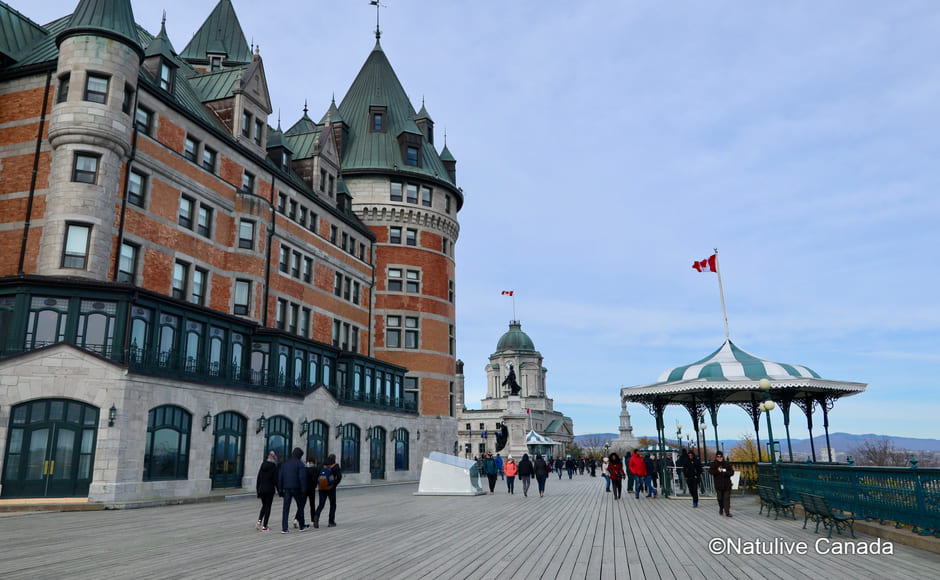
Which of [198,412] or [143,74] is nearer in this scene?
[198,412]

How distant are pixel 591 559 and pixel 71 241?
23039 mm

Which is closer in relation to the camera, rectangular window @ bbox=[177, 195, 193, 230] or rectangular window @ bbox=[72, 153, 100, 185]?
rectangular window @ bbox=[72, 153, 100, 185]

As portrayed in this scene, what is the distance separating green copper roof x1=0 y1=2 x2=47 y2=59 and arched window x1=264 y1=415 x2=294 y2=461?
19.6 meters

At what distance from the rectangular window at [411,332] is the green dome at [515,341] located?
10929cm

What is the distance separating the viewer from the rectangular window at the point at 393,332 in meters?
48.8

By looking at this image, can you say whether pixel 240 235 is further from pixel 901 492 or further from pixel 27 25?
pixel 901 492

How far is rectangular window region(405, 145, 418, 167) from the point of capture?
170ft

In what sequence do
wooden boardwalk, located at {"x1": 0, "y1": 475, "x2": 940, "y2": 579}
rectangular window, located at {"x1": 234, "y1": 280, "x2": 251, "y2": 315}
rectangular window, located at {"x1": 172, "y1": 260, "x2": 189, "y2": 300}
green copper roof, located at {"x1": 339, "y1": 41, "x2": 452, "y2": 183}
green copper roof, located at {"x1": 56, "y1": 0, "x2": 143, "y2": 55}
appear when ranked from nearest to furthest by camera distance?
wooden boardwalk, located at {"x1": 0, "y1": 475, "x2": 940, "y2": 579}, green copper roof, located at {"x1": 56, "y1": 0, "x2": 143, "y2": 55}, rectangular window, located at {"x1": 172, "y1": 260, "x2": 189, "y2": 300}, rectangular window, located at {"x1": 234, "y1": 280, "x2": 251, "y2": 315}, green copper roof, located at {"x1": 339, "y1": 41, "x2": 452, "y2": 183}

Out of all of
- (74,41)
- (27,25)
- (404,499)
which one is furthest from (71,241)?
(404,499)

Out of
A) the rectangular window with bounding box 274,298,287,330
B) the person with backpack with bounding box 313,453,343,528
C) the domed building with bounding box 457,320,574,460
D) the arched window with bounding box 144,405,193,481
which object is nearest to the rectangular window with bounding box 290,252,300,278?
the rectangular window with bounding box 274,298,287,330

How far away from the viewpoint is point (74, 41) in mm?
25219

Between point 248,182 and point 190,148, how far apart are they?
457 cm

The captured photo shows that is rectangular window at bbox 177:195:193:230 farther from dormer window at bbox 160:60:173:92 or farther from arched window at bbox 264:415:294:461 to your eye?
arched window at bbox 264:415:294:461

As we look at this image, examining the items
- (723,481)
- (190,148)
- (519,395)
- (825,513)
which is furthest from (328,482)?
(519,395)
